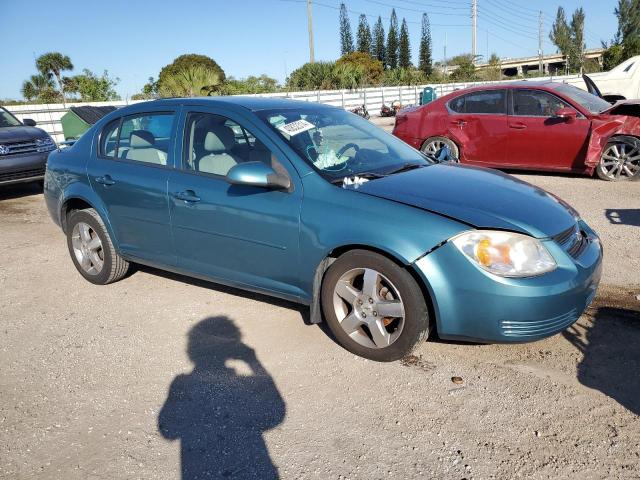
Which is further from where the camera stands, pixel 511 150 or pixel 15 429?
pixel 511 150

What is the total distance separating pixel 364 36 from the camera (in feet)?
249

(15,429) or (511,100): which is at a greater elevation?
(511,100)

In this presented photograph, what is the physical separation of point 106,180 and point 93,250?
0.78 meters

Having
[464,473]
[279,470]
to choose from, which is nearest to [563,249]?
[464,473]

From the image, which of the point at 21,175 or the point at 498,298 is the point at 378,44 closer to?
the point at 21,175

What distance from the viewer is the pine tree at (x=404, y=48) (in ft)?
262

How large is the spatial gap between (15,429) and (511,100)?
7.96 m

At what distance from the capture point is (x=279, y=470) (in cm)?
244

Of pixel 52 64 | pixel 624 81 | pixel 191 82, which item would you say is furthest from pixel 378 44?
pixel 624 81

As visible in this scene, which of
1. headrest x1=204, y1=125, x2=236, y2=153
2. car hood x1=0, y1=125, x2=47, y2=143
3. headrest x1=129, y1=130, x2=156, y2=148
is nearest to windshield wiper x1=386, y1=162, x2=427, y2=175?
headrest x1=204, y1=125, x2=236, y2=153

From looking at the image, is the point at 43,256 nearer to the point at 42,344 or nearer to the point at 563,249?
the point at 42,344

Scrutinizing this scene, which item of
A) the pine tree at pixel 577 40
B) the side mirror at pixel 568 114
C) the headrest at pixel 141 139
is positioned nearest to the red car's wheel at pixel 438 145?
the side mirror at pixel 568 114

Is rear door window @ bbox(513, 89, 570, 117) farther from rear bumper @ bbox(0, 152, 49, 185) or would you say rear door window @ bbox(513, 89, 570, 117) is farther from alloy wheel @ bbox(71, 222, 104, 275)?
rear bumper @ bbox(0, 152, 49, 185)

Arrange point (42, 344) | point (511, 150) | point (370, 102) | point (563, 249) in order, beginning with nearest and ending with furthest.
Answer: point (563, 249) < point (42, 344) < point (511, 150) < point (370, 102)
